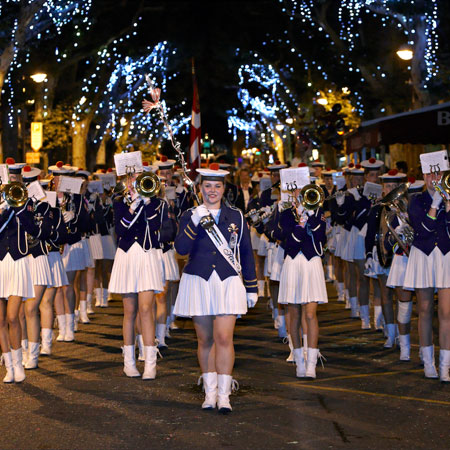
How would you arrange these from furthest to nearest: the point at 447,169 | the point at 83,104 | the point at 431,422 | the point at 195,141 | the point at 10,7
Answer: the point at 83,104, the point at 10,7, the point at 195,141, the point at 447,169, the point at 431,422

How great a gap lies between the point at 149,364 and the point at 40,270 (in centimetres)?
168

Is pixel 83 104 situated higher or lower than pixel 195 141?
higher

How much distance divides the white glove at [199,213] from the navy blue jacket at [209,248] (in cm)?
6

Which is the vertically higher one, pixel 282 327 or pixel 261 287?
pixel 261 287

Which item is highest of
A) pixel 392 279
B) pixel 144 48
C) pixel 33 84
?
pixel 144 48

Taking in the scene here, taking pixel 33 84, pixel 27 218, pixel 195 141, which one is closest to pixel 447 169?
pixel 27 218

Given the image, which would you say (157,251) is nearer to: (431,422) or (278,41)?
(431,422)

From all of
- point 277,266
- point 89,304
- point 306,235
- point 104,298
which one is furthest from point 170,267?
point 104,298

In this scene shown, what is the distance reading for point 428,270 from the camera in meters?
10.4

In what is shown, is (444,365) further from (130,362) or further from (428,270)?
(130,362)

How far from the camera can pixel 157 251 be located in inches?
444

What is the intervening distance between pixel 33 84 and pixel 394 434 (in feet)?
104

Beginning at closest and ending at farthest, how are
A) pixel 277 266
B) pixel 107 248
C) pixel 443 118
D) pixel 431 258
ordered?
pixel 431 258 < pixel 277 266 < pixel 443 118 < pixel 107 248

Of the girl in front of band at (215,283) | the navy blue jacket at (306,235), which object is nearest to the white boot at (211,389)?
the girl in front of band at (215,283)
